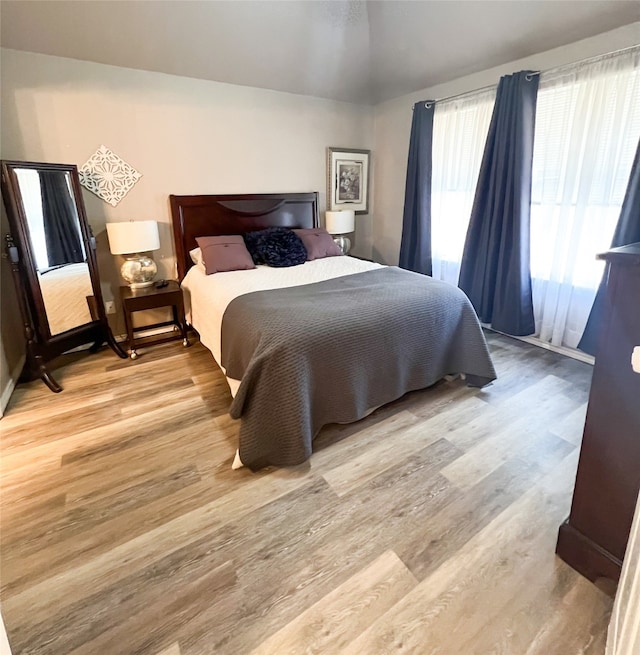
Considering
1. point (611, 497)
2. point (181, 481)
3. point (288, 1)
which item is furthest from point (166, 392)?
point (288, 1)

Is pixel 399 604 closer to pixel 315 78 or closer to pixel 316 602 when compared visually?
pixel 316 602

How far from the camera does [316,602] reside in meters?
1.29

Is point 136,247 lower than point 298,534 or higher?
higher

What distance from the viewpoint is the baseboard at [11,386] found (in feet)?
7.92

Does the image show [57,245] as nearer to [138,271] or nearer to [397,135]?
[138,271]

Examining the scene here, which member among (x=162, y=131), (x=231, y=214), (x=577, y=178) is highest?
(x=162, y=131)

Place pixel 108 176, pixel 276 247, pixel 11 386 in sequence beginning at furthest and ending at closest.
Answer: pixel 276 247 < pixel 108 176 < pixel 11 386

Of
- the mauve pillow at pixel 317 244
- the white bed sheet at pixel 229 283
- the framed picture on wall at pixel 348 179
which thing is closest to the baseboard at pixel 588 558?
the white bed sheet at pixel 229 283

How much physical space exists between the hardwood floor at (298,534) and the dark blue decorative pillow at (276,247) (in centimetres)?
154

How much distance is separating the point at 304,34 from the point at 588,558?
395 cm

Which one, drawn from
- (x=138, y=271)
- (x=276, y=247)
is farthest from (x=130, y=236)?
(x=276, y=247)

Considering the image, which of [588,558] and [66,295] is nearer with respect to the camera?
[588,558]

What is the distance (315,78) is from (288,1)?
878 millimetres

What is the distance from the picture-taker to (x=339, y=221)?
164 inches
